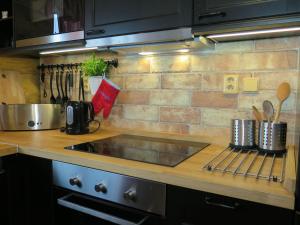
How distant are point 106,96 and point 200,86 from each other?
2.03 ft

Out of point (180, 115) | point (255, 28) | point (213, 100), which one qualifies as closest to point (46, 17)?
point (180, 115)

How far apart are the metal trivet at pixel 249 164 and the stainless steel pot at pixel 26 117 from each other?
1.20m

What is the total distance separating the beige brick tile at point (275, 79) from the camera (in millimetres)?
1177

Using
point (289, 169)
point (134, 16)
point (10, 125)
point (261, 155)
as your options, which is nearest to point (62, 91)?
point (10, 125)

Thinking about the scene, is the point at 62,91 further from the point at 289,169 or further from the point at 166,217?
the point at 289,169

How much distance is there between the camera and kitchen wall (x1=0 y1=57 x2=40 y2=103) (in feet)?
6.35

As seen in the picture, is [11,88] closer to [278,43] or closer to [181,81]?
[181,81]

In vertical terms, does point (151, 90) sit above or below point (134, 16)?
below

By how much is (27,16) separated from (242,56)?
56.7 inches

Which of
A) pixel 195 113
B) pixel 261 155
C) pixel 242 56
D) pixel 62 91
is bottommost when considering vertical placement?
pixel 261 155

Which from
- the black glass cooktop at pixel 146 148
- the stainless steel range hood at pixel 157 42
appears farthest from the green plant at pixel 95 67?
the black glass cooktop at pixel 146 148

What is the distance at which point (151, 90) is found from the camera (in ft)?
5.17

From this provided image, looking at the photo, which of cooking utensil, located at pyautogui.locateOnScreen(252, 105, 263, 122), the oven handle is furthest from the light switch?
the oven handle

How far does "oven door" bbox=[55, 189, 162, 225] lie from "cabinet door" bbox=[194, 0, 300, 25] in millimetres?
820
